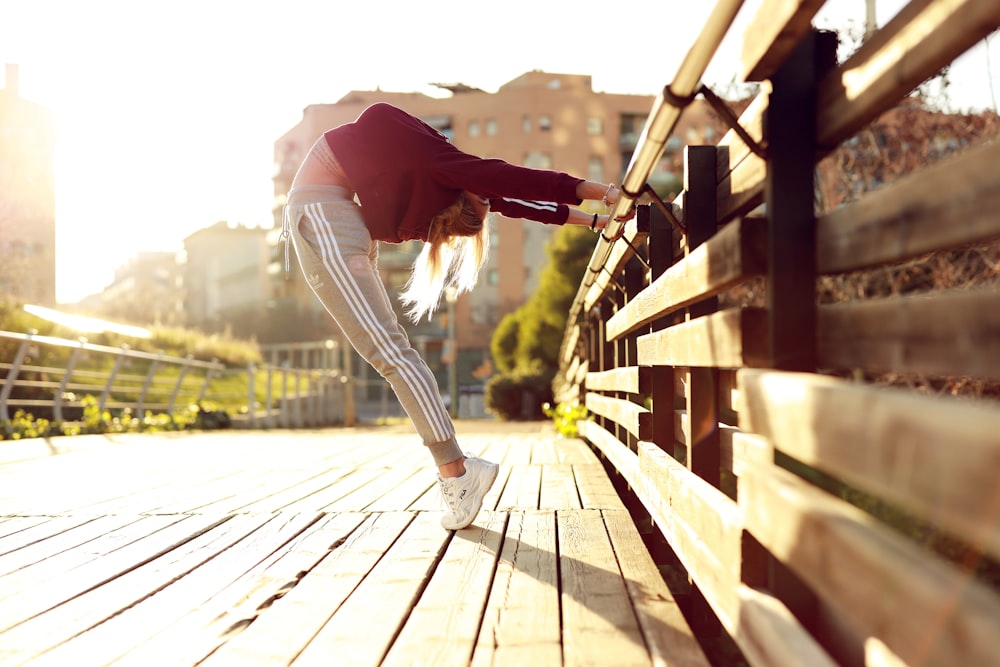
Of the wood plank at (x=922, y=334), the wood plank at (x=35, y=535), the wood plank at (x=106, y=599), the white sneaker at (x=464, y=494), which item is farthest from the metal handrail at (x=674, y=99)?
the wood plank at (x=35, y=535)

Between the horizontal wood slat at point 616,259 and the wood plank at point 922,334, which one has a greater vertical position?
the horizontal wood slat at point 616,259

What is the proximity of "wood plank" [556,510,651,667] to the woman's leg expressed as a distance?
1.73ft

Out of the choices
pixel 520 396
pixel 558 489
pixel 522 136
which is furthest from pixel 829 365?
pixel 522 136

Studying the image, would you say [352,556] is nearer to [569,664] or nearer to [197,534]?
[197,534]

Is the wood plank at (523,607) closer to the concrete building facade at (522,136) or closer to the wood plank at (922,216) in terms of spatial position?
the wood plank at (922,216)

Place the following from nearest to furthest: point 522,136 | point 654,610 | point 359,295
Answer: point 654,610 → point 359,295 → point 522,136

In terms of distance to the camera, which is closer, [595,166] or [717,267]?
[717,267]

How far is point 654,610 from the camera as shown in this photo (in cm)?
188

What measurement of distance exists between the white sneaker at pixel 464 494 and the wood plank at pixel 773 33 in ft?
5.57

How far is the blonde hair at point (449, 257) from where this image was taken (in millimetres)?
2959

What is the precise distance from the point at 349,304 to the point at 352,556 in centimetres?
81

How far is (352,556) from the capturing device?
8.32ft

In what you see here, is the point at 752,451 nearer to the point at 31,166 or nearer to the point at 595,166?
the point at 31,166

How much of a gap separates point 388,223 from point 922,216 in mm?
2092
